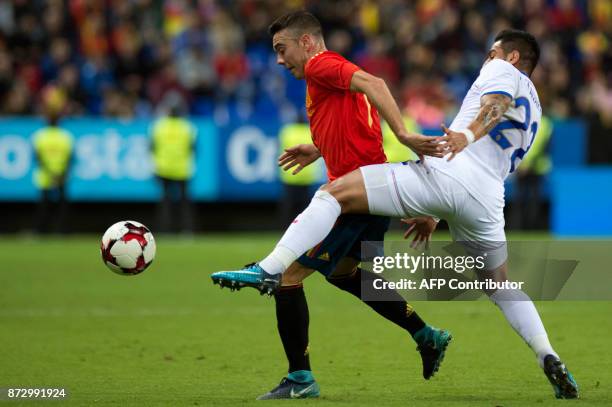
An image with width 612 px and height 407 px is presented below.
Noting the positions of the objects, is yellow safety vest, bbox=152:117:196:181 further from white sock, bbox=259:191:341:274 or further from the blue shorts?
white sock, bbox=259:191:341:274

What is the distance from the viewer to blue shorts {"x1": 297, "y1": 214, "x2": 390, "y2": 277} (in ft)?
19.5

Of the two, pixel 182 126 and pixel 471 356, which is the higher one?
pixel 182 126

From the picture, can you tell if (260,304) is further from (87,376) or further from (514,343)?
(87,376)

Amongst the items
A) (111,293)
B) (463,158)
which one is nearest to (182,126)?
(111,293)

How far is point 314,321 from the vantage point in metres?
9.34

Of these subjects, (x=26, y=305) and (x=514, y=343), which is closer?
(x=514, y=343)

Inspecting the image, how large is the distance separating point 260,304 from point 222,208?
26.1 ft

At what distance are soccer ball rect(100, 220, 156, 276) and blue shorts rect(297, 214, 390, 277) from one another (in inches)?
39.0

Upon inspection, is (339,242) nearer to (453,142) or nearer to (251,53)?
(453,142)

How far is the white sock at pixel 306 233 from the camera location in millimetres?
5620

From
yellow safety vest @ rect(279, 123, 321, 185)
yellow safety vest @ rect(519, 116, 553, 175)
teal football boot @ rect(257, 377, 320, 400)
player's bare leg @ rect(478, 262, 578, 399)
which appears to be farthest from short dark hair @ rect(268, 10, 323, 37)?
yellow safety vest @ rect(519, 116, 553, 175)

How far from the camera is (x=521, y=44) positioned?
6.12m

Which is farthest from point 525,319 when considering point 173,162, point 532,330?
point 173,162

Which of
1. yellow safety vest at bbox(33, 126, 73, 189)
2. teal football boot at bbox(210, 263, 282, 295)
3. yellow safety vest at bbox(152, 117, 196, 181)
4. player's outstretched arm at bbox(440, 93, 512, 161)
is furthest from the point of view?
yellow safety vest at bbox(152, 117, 196, 181)
